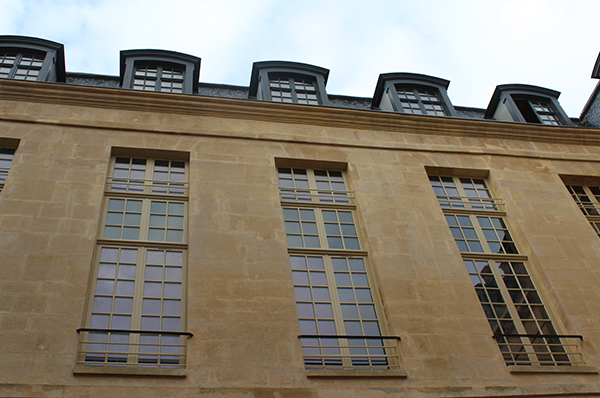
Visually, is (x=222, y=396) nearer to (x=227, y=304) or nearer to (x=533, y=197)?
(x=227, y=304)

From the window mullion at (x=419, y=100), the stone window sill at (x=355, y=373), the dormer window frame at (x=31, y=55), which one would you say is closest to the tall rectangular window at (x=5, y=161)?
the dormer window frame at (x=31, y=55)

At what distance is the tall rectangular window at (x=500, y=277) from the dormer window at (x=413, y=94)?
2688mm

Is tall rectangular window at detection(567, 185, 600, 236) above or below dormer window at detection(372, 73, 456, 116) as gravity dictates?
below

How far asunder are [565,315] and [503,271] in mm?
1266

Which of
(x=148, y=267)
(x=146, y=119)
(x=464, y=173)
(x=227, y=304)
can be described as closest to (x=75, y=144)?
(x=146, y=119)

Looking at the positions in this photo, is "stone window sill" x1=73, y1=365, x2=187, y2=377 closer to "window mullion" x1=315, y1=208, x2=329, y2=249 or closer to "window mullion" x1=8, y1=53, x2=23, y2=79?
"window mullion" x1=315, y1=208, x2=329, y2=249

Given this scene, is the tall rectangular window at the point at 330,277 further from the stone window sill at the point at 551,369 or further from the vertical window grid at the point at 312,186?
the stone window sill at the point at 551,369

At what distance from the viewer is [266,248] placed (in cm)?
891

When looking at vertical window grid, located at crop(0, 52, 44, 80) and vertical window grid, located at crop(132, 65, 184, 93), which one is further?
vertical window grid, located at crop(132, 65, 184, 93)

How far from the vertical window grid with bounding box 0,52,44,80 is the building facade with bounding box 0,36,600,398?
0.18 feet

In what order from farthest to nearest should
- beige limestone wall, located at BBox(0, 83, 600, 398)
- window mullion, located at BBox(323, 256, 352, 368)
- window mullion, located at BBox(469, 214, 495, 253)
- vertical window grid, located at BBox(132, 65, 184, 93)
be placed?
vertical window grid, located at BBox(132, 65, 184, 93) < window mullion, located at BBox(469, 214, 495, 253) < window mullion, located at BBox(323, 256, 352, 368) < beige limestone wall, located at BBox(0, 83, 600, 398)

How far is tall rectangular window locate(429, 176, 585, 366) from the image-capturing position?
8.54 metres

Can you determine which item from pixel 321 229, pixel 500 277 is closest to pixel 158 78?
pixel 321 229

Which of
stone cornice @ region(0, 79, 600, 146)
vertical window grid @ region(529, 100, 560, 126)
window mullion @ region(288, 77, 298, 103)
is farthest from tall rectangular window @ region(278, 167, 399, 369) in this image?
vertical window grid @ region(529, 100, 560, 126)
